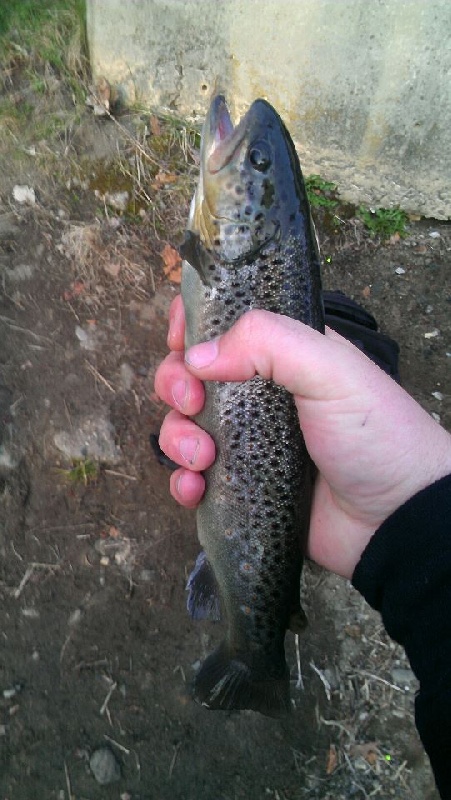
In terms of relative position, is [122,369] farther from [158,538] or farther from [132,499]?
[158,538]

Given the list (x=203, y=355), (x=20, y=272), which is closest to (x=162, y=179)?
(x=20, y=272)

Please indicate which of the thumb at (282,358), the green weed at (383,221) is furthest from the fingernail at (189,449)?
the green weed at (383,221)

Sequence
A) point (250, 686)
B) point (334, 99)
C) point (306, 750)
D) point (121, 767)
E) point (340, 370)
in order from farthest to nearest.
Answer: point (334, 99) < point (306, 750) < point (121, 767) < point (250, 686) < point (340, 370)

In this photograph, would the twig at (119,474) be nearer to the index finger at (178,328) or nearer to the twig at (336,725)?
the index finger at (178,328)

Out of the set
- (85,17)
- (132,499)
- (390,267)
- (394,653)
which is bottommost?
(394,653)

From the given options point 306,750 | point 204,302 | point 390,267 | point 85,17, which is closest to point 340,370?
point 204,302

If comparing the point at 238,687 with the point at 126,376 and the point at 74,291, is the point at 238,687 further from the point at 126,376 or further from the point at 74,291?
the point at 74,291

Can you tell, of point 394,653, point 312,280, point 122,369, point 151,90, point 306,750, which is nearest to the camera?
point 312,280
